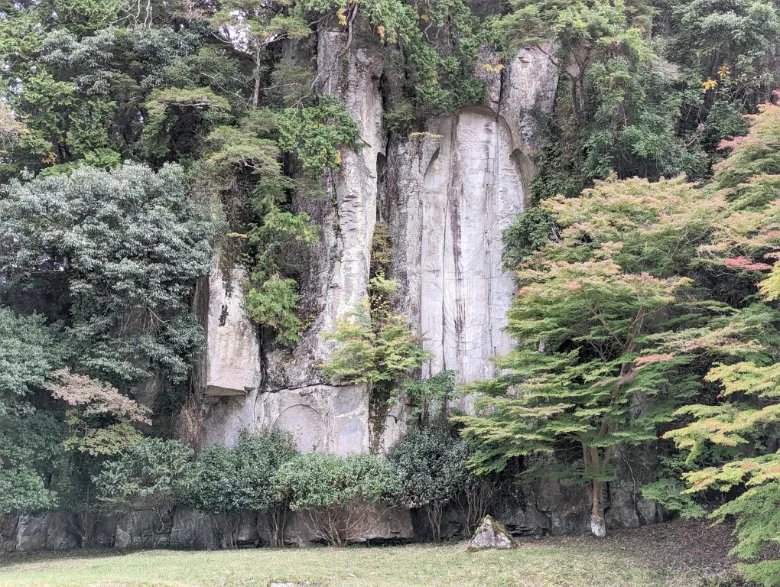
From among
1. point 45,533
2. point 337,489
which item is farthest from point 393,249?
point 45,533

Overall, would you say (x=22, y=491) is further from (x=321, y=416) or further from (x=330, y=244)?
(x=330, y=244)

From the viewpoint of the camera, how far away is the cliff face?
58.3 ft

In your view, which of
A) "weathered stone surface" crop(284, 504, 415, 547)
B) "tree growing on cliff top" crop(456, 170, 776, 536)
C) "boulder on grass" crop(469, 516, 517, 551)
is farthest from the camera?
"weathered stone surface" crop(284, 504, 415, 547)

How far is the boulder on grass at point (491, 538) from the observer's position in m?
14.2

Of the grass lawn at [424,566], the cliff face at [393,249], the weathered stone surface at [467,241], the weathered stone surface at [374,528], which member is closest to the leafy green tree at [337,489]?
the weathered stone surface at [374,528]

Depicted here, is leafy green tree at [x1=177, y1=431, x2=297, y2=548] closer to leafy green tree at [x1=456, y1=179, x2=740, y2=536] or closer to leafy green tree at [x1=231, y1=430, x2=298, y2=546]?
leafy green tree at [x1=231, y1=430, x2=298, y2=546]

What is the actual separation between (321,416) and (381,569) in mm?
4958

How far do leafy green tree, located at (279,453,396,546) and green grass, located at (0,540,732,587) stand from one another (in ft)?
3.98

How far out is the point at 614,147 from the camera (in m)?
17.2

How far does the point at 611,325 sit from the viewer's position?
14.1 m

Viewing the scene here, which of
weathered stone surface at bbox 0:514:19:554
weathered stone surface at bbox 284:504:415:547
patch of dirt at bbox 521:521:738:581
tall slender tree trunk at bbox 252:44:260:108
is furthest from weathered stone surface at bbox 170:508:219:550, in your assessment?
tall slender tree trunk at bbox 252:44:260:108

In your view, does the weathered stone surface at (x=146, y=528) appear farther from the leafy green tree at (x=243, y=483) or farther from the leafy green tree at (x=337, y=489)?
the leafy green tree at (x=337, y=489)

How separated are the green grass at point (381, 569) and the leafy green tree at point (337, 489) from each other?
3.98ft

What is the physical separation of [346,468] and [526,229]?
701 centimetres
